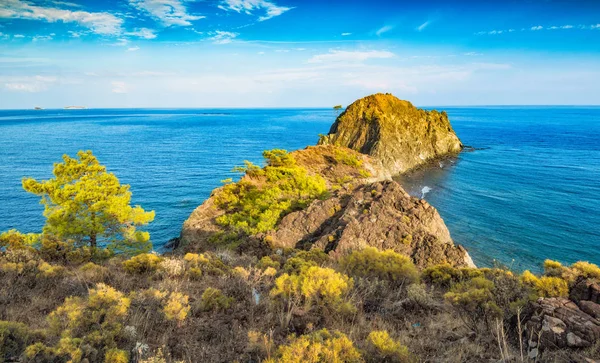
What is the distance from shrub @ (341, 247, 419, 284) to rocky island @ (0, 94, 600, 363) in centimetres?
5

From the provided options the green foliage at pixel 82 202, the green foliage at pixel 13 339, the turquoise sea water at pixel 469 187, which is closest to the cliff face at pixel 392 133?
the turquoise sea water at pixel 469 187

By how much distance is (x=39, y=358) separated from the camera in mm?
6035

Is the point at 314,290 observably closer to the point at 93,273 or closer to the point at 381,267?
the point at 381,267

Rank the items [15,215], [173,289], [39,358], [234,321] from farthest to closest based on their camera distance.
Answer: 1. [15,215]
2. [173,289]
3. [234,321]
4. [39,358]

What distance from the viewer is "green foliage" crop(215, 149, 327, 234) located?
1052 inches

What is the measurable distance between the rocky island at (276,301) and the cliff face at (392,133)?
48.5 m

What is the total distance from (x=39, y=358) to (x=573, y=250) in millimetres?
40763

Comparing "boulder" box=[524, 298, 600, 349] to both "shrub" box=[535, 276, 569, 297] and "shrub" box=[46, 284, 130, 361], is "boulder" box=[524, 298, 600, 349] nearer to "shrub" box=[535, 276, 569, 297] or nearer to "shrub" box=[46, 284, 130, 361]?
"shrub" box=[535, 276, 569, 297]

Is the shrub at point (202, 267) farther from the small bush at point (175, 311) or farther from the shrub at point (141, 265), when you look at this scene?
the small bush at point (175, 311)

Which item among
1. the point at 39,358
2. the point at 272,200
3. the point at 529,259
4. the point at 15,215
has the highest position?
the point at 39,358

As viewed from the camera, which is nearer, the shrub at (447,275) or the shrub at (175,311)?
the shrub at (175,311)

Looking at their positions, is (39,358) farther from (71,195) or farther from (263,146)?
(263,146)

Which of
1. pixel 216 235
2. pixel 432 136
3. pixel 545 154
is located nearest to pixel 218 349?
pixel 216 235

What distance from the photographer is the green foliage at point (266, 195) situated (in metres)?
26.7
